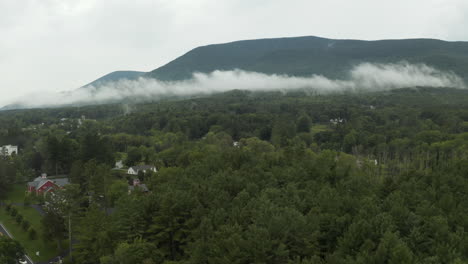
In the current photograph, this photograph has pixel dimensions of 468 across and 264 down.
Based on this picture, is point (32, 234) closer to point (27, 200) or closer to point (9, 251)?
point (9, 251)

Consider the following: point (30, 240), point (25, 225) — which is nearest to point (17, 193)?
point (25, 225)

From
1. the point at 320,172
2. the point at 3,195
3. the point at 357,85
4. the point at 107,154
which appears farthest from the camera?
the point at 357,85

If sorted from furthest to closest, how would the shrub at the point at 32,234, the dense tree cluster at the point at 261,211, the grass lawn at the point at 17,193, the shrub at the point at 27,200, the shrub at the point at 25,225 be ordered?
the grass lawn at the point at 17,193
the shrub at the point at 27,200
the shrub at the point at 25,225
the shrub at the point at 32,234
the dense tree cluster at the point at 261,211

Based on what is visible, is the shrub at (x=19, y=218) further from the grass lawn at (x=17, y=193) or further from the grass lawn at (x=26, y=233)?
the grass lawn at (x=17, y=193)

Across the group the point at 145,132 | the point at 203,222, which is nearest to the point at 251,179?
the point at 203,222

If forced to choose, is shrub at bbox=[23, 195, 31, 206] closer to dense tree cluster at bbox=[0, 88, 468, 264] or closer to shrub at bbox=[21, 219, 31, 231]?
dense tree cluster at bbox=[0, 88, 468, 264]

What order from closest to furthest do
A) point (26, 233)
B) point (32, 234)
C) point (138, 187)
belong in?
point (32, 234), point (26, 233), point (138, 187)

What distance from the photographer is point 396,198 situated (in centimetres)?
2172

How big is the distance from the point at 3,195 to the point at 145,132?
146 feet

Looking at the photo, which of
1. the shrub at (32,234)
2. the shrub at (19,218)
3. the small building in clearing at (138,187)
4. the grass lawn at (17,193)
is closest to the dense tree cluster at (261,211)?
the small building in clearing at (138,187)

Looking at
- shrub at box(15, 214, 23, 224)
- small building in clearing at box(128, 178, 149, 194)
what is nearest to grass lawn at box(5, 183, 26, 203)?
shrub at box(15, 214, 23, 224)

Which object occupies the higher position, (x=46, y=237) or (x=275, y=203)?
(x=275, y=203)

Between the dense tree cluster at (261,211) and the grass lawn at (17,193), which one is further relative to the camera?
the grass lawn at (17,193)

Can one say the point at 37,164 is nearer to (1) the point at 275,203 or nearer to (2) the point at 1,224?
(2) the point at 1,224
